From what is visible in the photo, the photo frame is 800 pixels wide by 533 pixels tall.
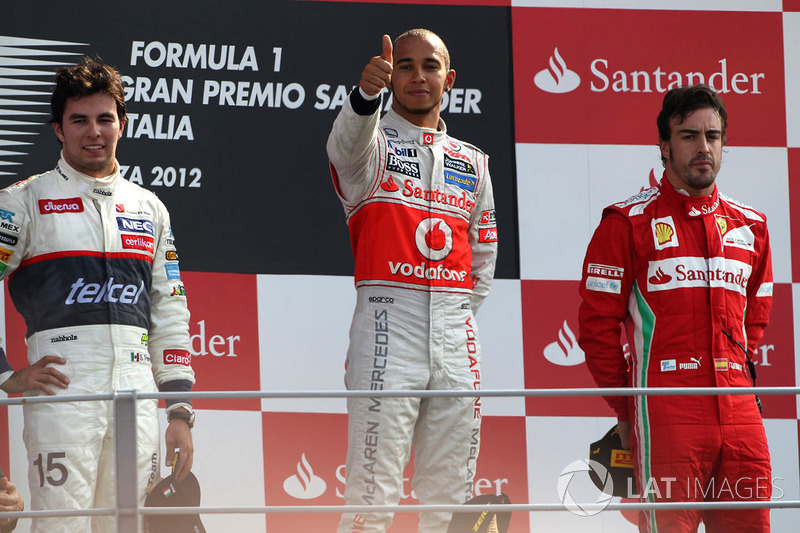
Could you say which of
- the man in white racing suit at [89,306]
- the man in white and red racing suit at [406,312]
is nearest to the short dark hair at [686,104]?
the man in white and red racing suit at [406,312]

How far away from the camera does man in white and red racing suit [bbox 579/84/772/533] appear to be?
6.65 ft

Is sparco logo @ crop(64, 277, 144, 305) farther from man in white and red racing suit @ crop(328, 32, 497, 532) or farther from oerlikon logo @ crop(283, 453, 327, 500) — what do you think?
oerlikon logo @ crop(283, 453, 327, 500)

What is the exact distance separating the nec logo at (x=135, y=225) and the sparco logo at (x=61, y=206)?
0.09 meters

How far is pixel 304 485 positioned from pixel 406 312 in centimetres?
85

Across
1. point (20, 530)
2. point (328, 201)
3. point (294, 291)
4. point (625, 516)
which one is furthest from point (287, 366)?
point (625, 516)

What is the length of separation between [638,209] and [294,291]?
1.13m

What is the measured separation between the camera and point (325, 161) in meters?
2.96

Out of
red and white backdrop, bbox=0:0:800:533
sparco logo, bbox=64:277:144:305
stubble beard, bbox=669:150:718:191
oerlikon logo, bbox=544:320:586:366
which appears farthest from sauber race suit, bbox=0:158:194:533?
oerlikon logo, bbox=544:320:586:366

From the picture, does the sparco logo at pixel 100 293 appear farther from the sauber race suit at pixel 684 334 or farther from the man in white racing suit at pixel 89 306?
the sauber race suit at pixel 684 334

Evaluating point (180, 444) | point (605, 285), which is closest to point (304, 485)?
point (180, 444)

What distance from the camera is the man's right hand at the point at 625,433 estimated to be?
2146mm

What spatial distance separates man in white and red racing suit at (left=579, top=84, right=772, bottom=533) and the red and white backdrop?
0.76 metres

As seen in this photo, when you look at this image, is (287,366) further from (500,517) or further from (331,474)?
(500,517)

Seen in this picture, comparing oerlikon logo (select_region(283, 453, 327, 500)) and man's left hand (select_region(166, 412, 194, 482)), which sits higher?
man's left hand (select_region(166, 412, 194, 482))
